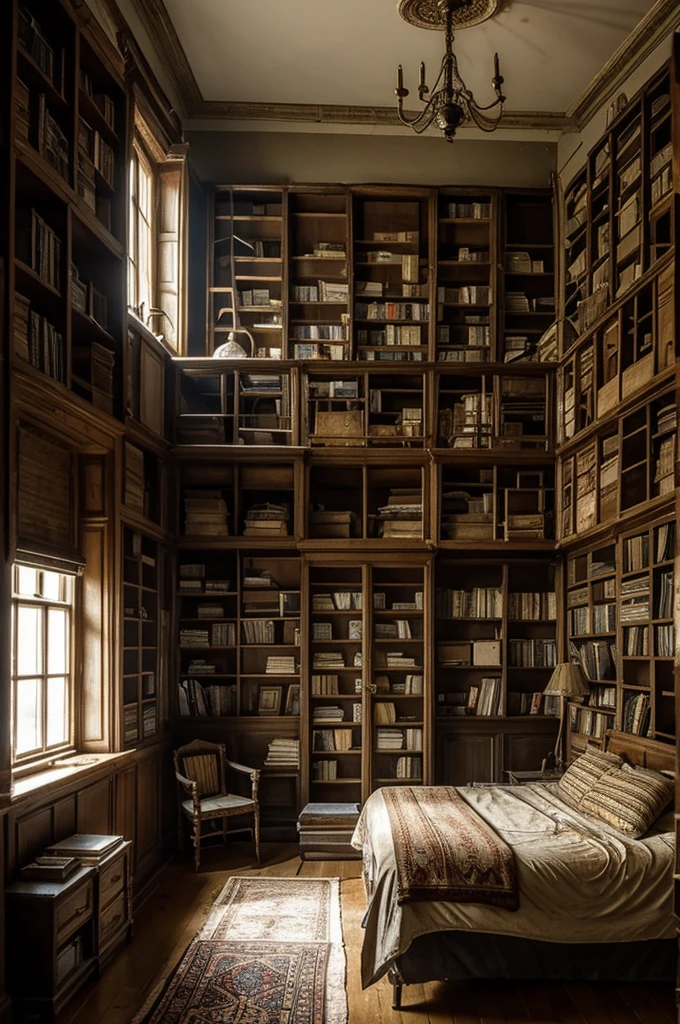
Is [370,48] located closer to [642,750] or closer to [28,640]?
[28,640]

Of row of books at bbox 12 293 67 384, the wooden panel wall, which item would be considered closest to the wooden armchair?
the wooden panel wall

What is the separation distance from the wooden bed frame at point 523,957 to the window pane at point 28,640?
2280mm

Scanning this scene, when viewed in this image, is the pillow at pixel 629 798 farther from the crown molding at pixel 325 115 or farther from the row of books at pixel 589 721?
the crown molding at pixel 325 115

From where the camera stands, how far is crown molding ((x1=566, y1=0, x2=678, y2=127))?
6012 millimetres

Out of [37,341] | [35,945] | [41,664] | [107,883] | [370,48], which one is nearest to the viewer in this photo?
[35,945]

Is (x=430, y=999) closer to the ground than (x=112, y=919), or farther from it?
closer to the ground

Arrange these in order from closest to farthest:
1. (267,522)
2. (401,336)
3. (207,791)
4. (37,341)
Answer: (37,341), (207,791), (267,522), (401,336)

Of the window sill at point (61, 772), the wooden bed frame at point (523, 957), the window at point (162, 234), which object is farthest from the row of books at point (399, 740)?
the window at point (162, 234)

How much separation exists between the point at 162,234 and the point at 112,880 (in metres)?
4.85

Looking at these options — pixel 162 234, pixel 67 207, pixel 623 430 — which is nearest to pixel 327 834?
pixel 623 430

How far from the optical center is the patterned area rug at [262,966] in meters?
3.90

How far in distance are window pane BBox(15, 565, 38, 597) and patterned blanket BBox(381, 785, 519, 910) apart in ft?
7.31

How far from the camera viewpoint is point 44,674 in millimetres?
4770

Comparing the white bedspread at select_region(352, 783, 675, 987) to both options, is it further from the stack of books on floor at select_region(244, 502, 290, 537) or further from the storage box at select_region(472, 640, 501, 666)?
the stack of books on floor at select_region(244, 502, 290, 537)
